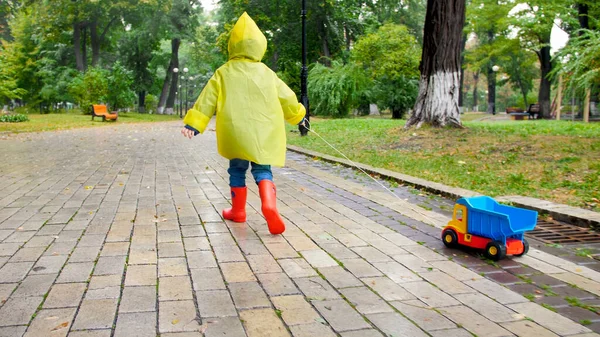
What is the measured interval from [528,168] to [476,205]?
4.15 m

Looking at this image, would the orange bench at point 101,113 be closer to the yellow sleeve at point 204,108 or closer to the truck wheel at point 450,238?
the yellow sleeve at point 204,108

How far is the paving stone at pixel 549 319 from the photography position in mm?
2668

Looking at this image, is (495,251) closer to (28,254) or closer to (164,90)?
(28,254)

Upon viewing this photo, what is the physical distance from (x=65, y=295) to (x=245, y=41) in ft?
8.44

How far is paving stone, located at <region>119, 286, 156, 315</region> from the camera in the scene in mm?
2869

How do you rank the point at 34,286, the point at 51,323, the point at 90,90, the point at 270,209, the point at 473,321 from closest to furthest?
the point at 51,323 < the point at 473,321 < the point at 34,286 < the point at 270,209 < the point at 90,90

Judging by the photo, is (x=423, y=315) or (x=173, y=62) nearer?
(x=423, y=315)

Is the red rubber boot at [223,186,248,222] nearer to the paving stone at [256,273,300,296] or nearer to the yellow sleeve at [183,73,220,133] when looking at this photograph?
the yellow sleeve at [183,73,220,133]

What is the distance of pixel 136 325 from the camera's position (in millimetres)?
2652


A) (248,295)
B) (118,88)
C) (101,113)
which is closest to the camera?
(248,295)

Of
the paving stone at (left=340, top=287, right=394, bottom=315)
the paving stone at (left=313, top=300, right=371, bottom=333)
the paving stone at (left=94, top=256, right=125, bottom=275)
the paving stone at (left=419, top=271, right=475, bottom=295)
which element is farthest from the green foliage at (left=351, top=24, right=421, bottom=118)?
the paving stone at (left=313, top=300, right=371, bottom=333)

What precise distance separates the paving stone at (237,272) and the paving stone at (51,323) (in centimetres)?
96

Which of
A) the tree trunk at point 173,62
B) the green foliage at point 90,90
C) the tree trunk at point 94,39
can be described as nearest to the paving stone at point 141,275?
the green foliage at point 90,90

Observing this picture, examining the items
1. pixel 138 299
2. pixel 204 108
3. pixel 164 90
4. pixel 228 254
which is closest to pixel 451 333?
pixel 138 299
